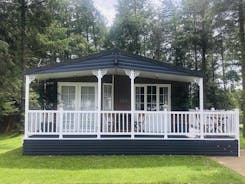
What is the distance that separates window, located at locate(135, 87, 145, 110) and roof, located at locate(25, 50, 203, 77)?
2836 millimetres

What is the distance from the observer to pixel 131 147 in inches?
408

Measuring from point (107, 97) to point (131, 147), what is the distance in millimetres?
3988

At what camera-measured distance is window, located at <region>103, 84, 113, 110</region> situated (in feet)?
45.5

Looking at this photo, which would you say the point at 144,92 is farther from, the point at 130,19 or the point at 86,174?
the point at 130,19

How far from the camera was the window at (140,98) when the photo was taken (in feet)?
45.9

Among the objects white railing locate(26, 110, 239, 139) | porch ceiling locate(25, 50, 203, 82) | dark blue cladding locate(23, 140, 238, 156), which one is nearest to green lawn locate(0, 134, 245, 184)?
dark blue cladding locate(23, 140, 238, 156)

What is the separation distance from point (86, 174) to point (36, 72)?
529 cm

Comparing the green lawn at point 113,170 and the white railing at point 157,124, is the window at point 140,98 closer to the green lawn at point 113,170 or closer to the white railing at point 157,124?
the white railing at point 157,124

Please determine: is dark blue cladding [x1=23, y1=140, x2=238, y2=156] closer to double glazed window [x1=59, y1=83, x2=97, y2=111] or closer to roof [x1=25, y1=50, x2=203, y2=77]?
roof [x1=25, y1=50, x2=203, y2=77]

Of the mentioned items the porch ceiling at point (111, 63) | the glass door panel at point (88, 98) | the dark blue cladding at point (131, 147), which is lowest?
the dark blue cladding at point (131, 147)

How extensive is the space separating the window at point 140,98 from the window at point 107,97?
3.62ft

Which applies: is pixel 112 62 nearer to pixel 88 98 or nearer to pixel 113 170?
pixel 88 98

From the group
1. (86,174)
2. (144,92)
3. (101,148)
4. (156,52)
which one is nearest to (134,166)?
(86,174)

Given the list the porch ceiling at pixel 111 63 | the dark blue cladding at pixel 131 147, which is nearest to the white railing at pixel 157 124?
the dark blue cladding at pixel 131 147
